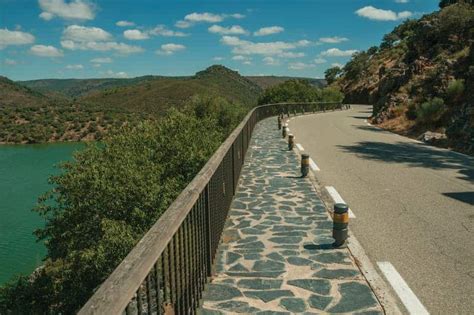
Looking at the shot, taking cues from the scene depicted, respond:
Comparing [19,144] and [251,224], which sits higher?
[251,224]

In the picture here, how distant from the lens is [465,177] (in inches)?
432

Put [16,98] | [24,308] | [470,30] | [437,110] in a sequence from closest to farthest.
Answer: [24,308]
[437,110]
[470,30]
[16,98]

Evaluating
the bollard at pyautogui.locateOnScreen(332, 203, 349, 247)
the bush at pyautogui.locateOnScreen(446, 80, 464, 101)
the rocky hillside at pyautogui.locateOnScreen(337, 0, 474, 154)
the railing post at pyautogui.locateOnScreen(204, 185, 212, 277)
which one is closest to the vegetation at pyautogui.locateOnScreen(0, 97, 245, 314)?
the railing post at pyautogui.locateOnScreen(204, 185, 212, 277)

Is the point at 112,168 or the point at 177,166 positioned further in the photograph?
the point at 177,166

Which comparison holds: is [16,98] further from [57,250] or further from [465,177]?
[465,177]

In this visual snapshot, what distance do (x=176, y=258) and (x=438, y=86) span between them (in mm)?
27717

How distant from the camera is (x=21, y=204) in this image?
33844 mm

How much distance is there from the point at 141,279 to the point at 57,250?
16.5 m

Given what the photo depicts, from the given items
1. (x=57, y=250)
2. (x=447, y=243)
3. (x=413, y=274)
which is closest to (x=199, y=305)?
(x=413, y=274)

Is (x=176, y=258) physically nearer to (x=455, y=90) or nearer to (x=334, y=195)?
(x=334, y=195)

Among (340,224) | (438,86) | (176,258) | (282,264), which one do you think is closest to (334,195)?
(340,224)

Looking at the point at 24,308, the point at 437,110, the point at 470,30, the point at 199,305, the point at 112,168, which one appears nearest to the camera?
the point at 199,305

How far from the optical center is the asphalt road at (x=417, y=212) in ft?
16.3

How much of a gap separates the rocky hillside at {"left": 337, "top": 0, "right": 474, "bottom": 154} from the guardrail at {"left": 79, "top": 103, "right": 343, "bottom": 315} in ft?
46.2
